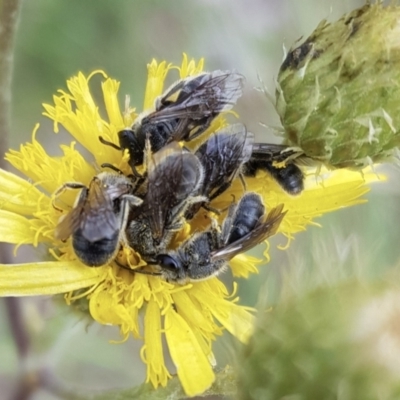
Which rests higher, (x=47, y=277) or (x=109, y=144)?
(x=109, y=144)

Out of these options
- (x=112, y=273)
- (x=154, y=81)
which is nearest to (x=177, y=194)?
(x=112, y=273)

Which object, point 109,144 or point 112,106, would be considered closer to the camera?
point 109,144

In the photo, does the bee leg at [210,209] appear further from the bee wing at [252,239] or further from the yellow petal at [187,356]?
the yellow petal at [187,356]

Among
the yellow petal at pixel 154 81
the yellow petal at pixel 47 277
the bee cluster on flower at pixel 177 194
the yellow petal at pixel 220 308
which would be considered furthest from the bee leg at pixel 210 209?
the yellow petal at pixel 154 81

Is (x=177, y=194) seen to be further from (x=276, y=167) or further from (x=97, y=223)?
(x=276, y=167)

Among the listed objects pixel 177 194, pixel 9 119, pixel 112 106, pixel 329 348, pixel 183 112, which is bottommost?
pixel 329 348

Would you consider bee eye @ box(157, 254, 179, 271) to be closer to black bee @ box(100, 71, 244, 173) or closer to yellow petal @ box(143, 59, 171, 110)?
black bee @ box(100, 71, 244, 173)

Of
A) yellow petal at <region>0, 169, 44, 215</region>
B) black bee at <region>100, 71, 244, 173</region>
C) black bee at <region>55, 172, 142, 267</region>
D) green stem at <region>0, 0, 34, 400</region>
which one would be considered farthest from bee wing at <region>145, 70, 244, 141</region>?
green stem at <region>0, 0, 34, 400</region>
